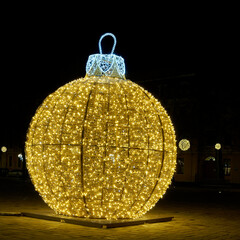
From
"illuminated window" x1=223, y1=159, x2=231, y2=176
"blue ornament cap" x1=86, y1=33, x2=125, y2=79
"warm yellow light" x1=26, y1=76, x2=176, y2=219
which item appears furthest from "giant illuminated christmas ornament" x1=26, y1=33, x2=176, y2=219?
"illuminated window" x1=223, y1=159, x2=231, y2=176

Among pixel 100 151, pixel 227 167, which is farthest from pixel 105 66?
pixel 227 167

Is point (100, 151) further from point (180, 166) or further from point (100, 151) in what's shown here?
point (180, 166)

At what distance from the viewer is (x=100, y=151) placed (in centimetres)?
1035

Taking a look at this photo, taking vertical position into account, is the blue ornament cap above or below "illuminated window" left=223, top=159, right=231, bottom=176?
above

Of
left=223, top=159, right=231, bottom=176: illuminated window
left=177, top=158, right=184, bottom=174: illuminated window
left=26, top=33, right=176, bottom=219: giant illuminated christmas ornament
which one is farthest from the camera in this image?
left=177, top=158, right=184, bottom=174: illuminated window

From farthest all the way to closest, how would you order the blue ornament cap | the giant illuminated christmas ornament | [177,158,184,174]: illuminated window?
[177,158,184,174]: illuminated window, the blue ornament cap, the giant illuminated christmas ornament

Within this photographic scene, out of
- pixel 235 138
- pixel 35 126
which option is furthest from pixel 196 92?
pixel 35 126

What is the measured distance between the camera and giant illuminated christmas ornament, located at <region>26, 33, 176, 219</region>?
1034 cm

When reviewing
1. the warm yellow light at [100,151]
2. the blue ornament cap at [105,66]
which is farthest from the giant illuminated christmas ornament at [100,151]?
the blue ornament cap at [105,66]

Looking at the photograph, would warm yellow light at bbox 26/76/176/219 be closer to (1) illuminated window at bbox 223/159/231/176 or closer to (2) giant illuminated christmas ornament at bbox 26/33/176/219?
(2) giant illuminated christmas ornament at bbox 26/33/176/219

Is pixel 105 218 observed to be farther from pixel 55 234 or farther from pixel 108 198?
pixel 55 234

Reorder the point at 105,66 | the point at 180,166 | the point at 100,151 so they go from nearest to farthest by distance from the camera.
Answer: the point at 100,151 < the point at 105,66 < the point at 180,166

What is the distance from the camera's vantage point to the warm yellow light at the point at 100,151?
1034 centimetres

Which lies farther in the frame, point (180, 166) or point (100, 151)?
point (180, 166)
